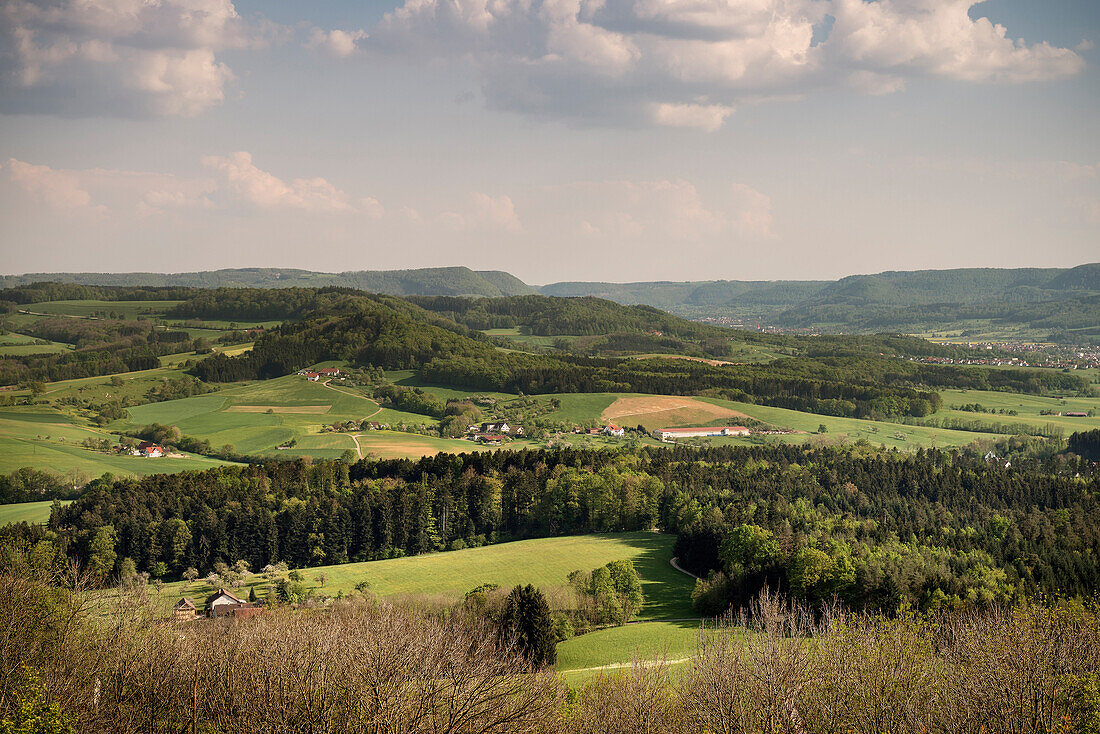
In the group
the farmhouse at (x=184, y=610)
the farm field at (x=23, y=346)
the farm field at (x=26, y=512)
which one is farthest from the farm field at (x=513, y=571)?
the farm field at (x=23, y=346)

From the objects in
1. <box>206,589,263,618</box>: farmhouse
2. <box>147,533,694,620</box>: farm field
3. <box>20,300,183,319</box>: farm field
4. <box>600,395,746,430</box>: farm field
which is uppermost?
<box>20,300,183,319</box>: farm field

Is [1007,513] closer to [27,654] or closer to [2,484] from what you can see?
[27,654]

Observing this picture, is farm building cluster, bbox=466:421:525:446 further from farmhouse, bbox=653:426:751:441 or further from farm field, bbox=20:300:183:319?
farm field, bbox=20:300:183:319

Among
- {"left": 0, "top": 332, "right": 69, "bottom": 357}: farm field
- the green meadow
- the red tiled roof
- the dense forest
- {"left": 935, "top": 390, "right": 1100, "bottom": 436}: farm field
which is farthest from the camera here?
{"left": 0, "top": 332, "right": 69, "bottom": 357}: farm field

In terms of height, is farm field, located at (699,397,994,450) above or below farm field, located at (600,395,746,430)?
below

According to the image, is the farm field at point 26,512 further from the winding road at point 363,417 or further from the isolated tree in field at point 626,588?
the isolated tree in field at point 626,588

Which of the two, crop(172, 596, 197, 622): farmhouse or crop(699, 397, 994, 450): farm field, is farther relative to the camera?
crop(699, 397, 994, 450): farm field

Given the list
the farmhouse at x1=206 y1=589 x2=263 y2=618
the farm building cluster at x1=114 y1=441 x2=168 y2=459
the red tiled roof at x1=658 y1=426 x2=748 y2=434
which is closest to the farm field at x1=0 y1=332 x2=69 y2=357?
the farm building cluster at x1=114 y1=441 x2=168 y2=459

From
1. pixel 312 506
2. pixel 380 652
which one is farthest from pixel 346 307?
pixel 380 652
